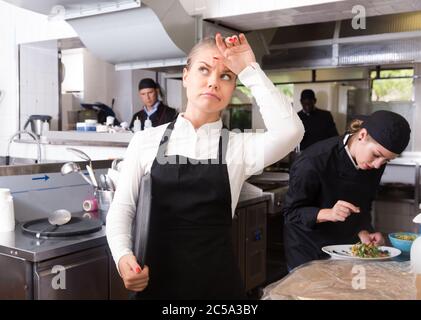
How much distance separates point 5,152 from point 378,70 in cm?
459

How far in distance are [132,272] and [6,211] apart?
127cm

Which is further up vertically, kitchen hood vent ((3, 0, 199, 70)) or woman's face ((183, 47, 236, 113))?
kitchen hood vent ((3, 0, 199, 70))

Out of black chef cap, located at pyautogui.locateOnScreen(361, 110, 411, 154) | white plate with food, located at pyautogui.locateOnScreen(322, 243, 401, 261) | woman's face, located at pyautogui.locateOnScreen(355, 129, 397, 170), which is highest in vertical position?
black chef cap, located at pyautogui.locateOnScreen(361, 110, 411, 154)

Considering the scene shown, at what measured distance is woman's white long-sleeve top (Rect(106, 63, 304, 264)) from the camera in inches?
52.0

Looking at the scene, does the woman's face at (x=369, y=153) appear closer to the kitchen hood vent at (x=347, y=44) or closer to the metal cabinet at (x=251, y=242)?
the metal cabinet at (x=251, y=242)

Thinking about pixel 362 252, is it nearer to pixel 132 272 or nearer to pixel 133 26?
pixel 132 272

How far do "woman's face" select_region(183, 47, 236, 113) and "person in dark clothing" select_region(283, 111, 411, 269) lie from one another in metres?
0.69

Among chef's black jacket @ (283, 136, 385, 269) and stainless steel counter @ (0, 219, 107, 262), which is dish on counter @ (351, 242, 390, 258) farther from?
stainless steel counter @ (0, 219, 107, 262)

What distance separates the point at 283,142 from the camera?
4.42 ft

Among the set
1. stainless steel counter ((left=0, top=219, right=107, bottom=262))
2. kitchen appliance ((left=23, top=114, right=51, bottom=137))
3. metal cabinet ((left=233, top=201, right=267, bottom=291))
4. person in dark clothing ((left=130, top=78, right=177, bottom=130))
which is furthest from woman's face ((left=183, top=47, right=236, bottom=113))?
kitchen appliance ((left=23, top=114, right=51, bottom=137))

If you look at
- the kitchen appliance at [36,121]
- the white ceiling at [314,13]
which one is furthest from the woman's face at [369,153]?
the kitchen appliance at [36,121]

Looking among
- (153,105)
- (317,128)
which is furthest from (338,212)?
(317,128)

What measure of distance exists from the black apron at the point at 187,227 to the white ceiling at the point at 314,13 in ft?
7.52
